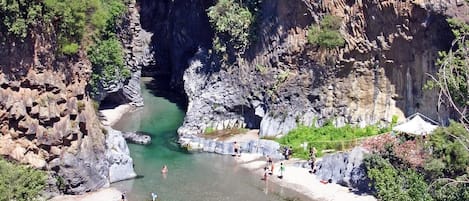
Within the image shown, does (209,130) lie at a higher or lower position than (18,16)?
lower

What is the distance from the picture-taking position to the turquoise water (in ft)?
139

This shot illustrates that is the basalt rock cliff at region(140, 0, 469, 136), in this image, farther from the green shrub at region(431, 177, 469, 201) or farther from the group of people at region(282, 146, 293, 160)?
the green shrub at region(431, 177, 469, 201)

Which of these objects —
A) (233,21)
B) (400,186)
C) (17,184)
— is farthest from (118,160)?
(400,186)

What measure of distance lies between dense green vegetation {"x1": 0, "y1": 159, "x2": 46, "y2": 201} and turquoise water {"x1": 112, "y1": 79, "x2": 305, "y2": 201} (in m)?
10.2

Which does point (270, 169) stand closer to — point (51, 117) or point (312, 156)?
point (312, 156)

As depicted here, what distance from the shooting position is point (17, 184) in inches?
1218

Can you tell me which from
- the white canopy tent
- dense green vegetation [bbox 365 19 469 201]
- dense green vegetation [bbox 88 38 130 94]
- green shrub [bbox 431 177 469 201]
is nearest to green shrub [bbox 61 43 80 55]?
dense green vegetation [bbox 88 38 130 94]

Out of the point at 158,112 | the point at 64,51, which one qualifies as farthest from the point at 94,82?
the point at 64,51

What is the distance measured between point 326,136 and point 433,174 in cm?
1742

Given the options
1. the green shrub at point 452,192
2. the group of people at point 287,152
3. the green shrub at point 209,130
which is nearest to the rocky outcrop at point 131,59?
the green shrub at point 209,130

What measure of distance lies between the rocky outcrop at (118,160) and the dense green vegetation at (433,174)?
15.4 meters

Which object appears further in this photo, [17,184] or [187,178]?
[187,178]

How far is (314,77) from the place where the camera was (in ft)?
171

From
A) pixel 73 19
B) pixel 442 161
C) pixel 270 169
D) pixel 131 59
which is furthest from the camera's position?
pixel 131 59
